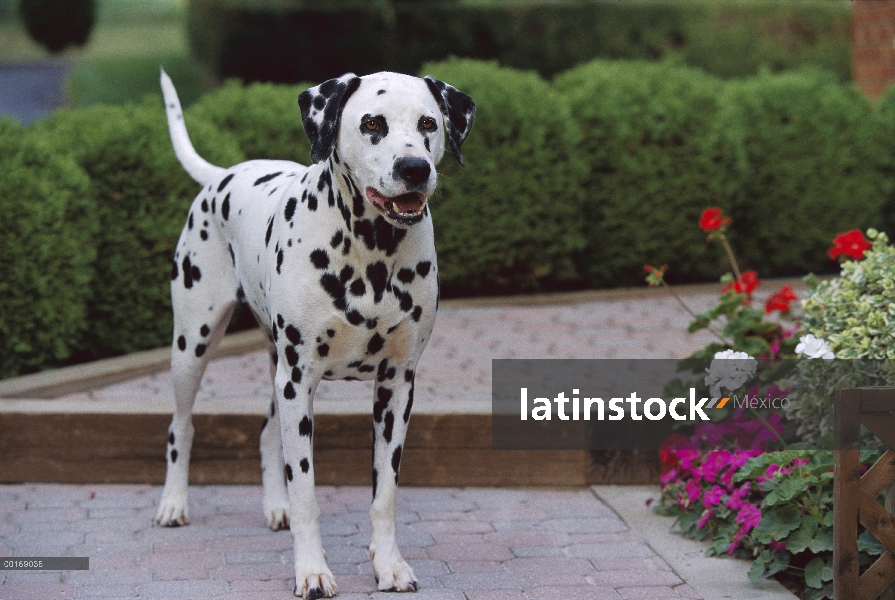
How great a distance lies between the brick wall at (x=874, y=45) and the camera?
11445mm

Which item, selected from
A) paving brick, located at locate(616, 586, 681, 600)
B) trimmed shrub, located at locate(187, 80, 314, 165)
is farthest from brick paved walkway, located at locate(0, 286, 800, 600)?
trimmed shrub, located at locate(187, 80, 314, 165)

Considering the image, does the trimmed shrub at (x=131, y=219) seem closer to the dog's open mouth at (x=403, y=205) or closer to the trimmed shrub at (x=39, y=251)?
the trimmed shrub at (x=39, y=251)

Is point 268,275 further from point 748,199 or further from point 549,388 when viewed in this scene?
point 748,199

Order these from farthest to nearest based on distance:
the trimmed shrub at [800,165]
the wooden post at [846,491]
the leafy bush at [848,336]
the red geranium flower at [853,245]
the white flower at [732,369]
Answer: the trimmed shrub at [800,165] → the red geranium flower at [853,245] → the white flower at [732,369] → the leafy bush at [848,336] → the wooden post at [846,491]

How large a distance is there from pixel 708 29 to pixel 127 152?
56.9 ft

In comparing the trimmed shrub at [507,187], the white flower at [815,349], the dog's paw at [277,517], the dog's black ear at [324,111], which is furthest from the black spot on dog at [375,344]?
the trimmed shrub at [507,187]

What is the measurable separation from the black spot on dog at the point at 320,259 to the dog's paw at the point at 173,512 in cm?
155

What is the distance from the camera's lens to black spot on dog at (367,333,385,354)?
4.13 metres

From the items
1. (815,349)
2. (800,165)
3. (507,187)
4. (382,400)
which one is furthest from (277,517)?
(800,165)

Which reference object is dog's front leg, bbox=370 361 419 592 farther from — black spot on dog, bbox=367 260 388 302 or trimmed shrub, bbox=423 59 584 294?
trimmed shrub, bbox=423 59 584 294

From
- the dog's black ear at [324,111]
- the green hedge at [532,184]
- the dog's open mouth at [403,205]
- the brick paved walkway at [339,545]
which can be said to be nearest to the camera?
the dog's open mouth at [403,205]

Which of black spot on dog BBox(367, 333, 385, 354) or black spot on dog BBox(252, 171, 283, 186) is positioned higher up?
black spot on dog BBox(252, 171, 283, 186)

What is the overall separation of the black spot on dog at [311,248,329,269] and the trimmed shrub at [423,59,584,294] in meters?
4.82

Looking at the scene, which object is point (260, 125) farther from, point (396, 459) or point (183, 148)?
point (396, 459)
